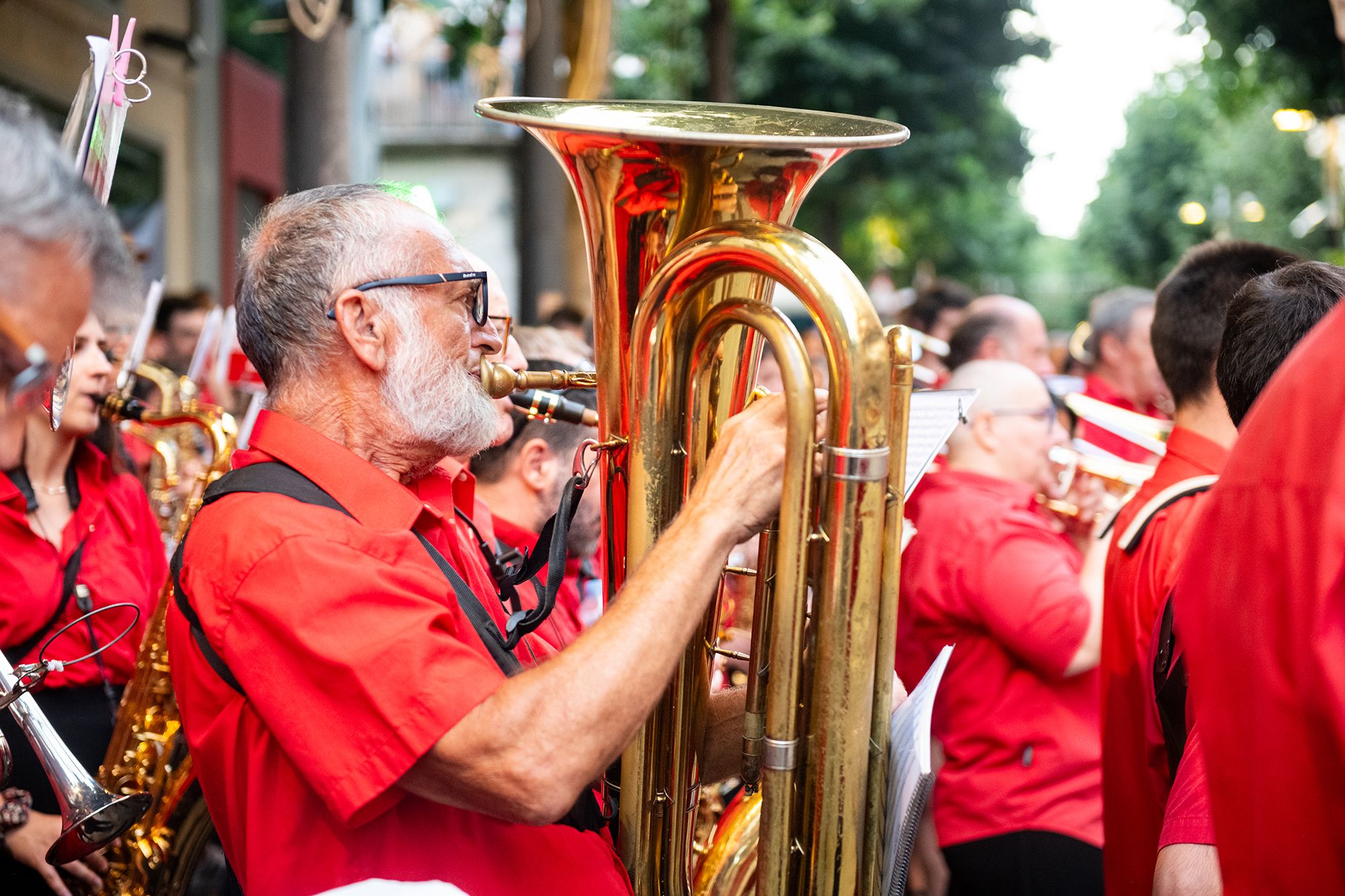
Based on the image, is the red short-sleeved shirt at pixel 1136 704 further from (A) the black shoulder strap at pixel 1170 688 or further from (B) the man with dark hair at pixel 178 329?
(B) the man with dark hair at pixel 178 329

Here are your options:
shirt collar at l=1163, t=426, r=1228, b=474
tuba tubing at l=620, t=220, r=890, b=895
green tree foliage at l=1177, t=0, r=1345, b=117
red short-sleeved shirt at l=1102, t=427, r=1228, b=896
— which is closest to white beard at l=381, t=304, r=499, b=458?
tuba tubing at l=620, t=220, r=890, b=895

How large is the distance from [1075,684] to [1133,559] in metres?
0.89

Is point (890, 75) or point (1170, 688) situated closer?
point (1170, 688)

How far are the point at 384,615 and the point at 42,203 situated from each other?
0.65 meters

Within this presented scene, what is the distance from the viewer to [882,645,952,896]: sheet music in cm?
166

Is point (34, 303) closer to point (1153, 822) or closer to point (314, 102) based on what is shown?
point (1153, 822)

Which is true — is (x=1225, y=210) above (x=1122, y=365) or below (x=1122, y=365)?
above

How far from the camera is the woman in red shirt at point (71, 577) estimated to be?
289 centimetres

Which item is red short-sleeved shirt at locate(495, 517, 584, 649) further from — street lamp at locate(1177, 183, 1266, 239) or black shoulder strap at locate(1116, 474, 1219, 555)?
street lamp at locate(1177, 183, 1266, 239)

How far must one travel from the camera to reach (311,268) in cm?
193

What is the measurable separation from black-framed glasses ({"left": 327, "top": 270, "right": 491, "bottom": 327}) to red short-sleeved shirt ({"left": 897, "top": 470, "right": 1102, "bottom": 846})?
1.74 meters

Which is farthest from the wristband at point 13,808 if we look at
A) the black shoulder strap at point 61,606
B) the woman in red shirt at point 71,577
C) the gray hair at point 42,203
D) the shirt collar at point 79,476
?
the gray hair at point 42,203

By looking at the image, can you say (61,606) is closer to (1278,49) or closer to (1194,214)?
(1278,49)

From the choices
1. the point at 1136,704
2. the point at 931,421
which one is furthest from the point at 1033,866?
the point at 931,421
